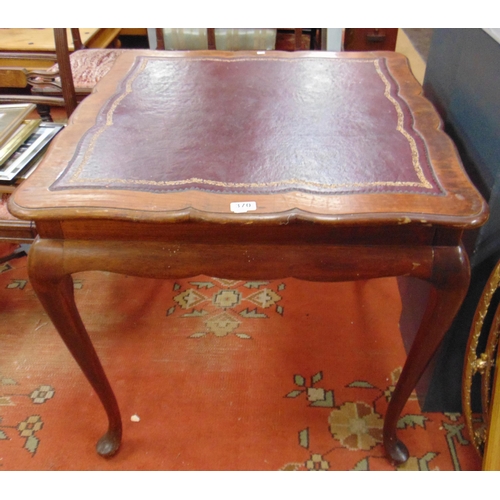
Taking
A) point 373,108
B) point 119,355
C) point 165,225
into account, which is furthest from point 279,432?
point 373,108

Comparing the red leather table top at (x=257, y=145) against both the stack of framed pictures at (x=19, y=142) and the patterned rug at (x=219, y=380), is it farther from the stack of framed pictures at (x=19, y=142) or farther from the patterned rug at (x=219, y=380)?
the patterned rug at (x=219, y=380)

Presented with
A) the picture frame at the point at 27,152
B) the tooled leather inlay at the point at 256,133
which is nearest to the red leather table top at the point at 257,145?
the tooled leather inlay at the point at 256,133

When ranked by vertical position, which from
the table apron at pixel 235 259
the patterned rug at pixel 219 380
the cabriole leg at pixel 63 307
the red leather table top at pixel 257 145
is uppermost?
the red leather table top at pixel 257 145

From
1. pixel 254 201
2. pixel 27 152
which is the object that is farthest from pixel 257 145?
pixel 27 152

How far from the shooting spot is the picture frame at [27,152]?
117 centimetres

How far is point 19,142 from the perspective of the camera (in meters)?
1.26

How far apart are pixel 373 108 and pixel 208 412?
2.85ft

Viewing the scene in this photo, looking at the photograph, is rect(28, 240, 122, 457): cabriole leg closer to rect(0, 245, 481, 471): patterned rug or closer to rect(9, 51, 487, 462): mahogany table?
rect(9, 51, 487, 462): mahogany table

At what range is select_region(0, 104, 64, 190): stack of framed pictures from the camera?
118cm

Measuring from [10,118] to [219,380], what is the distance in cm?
94

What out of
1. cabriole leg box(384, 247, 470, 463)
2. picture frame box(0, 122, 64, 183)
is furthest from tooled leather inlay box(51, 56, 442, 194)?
picture frame box(0, 122, 64, 183)

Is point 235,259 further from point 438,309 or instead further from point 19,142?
point 19,142

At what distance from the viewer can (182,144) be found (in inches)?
35.2

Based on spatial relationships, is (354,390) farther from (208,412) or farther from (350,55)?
(350,55)
